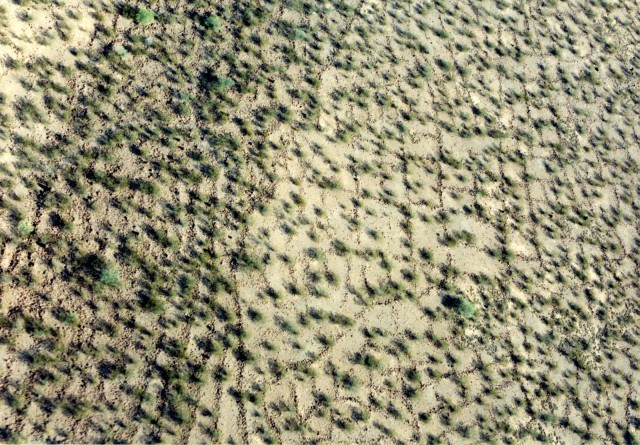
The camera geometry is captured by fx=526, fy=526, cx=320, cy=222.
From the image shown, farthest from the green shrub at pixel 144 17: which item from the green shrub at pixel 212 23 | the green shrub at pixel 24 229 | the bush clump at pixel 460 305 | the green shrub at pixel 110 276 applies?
the bush clump at pixel 460 305

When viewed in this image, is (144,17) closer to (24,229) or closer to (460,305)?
(24,229)

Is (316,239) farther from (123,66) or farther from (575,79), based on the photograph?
(575,79)

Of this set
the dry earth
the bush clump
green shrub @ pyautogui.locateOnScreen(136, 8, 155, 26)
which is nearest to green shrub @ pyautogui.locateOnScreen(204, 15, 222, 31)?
the dry earth

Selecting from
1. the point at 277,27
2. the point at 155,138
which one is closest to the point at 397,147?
the point at 277,27

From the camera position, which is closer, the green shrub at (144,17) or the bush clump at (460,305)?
the bush clump at (460,305)

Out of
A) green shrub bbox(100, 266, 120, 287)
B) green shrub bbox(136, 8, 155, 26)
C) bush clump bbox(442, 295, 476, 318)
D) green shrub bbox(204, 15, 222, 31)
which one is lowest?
green shrub bbox(100, 266, 120, 287)

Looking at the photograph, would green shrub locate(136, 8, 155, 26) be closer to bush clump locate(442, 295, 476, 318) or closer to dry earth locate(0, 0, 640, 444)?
dry earth locate(0, 0, 640, 444)

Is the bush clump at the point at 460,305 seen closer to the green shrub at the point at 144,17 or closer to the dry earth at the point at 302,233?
the dry earth at the point at 302,233

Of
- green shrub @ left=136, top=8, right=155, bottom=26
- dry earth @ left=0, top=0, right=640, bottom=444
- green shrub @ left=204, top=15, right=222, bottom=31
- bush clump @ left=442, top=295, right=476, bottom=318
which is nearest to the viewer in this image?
dry earth @ left=0, top=0, right=640, bottom=444

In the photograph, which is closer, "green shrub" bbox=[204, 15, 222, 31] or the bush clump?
the bush clump
